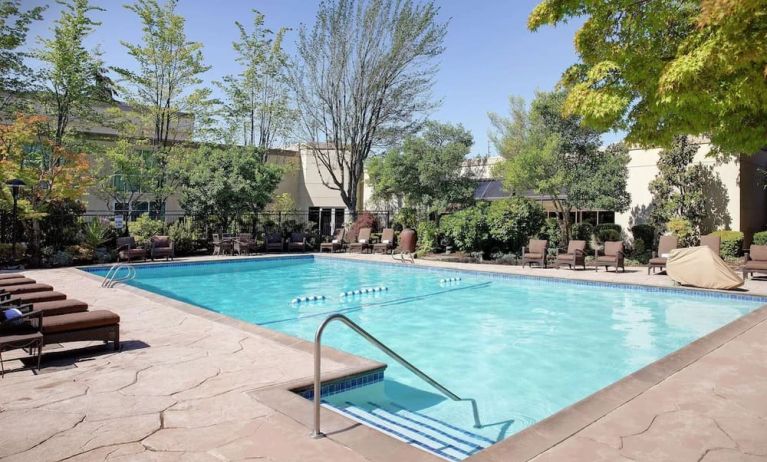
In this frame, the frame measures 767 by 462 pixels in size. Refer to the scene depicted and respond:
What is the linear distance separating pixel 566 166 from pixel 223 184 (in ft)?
44.2

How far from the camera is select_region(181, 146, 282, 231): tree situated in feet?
64.3

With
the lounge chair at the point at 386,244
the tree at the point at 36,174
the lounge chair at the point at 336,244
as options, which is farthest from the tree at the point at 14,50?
the lounge chair at the point at 386,244

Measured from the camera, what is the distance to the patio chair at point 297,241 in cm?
2120

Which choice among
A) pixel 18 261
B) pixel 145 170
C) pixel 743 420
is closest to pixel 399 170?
pixel 145 170

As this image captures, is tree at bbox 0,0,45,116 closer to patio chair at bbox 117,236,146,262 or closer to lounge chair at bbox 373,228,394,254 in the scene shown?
patio chair at bbox 117,236,146,262

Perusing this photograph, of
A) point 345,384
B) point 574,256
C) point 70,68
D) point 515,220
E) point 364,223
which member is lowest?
point 345,384

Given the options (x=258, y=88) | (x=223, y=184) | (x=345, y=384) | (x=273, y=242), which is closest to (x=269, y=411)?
(x=345, y=384)

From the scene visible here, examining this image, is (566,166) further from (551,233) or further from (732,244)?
(732,244)

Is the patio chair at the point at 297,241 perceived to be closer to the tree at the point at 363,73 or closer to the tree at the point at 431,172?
the tree at the point at 431,172

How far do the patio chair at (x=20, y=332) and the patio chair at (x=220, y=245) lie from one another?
46.2 ft

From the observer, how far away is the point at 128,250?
15.6 metres

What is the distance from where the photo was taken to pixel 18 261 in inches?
573

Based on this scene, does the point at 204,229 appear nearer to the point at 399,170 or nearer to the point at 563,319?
the point at 399,170

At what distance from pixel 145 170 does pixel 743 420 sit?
20579 millimetres
